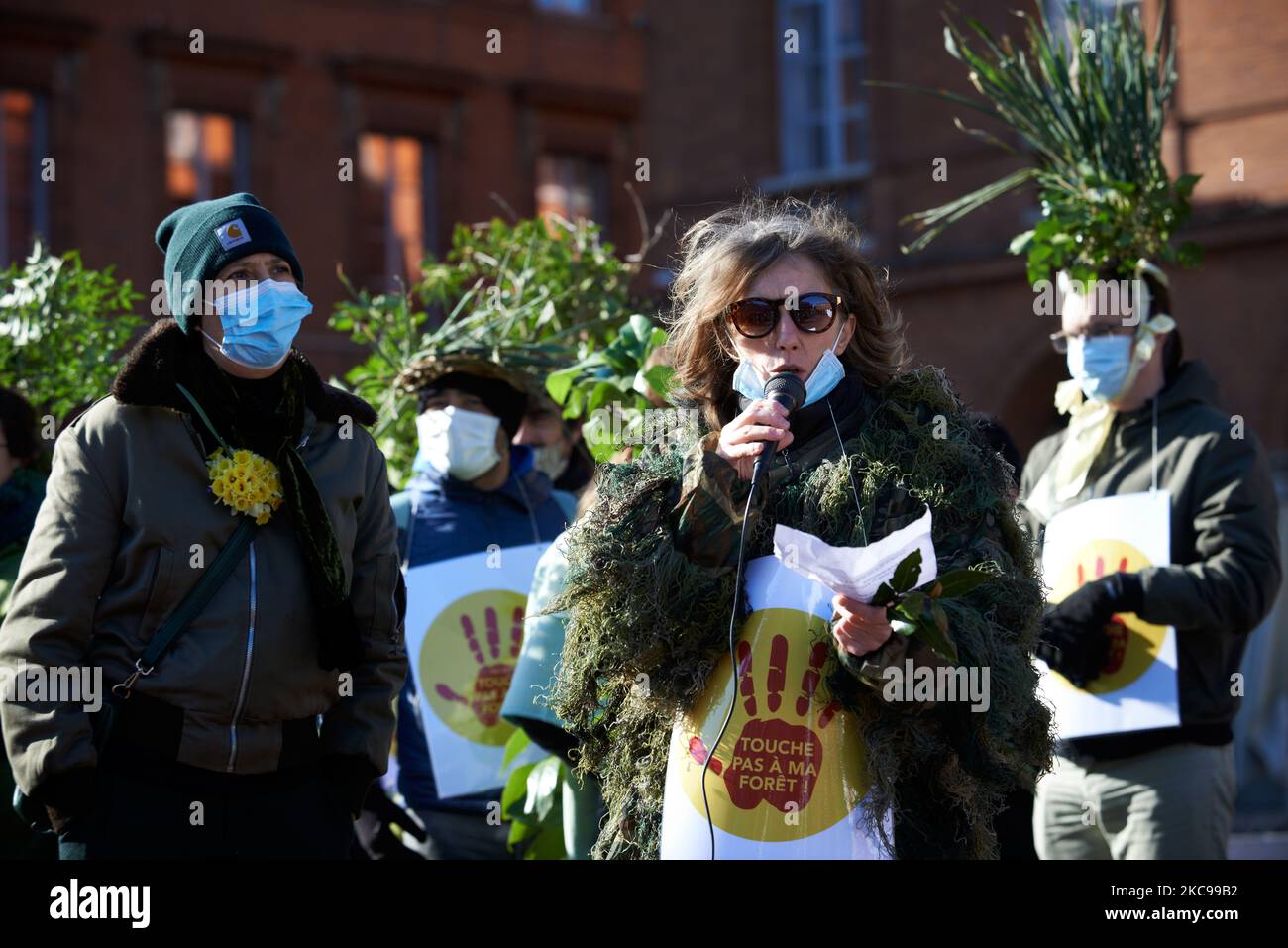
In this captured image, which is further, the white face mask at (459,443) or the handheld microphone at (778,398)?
the white face mask at (459,443)

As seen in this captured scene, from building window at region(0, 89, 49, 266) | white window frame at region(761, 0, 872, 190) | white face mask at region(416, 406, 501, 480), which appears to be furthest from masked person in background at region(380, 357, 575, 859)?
building window at region(0, 89, 49, 266)

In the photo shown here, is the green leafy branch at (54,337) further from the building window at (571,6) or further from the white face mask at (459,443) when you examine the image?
the building window at (571,6)

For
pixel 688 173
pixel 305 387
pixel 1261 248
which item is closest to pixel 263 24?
pixel 688 173

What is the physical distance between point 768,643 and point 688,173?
19632 mm

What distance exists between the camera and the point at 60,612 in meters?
3.85

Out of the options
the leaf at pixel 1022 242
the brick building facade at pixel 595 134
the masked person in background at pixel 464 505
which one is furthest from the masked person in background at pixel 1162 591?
the brick building facade at pixel 595 134

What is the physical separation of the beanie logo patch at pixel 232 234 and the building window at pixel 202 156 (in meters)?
23.4

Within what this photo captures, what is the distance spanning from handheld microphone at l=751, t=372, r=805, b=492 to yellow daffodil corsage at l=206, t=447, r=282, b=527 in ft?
3.54

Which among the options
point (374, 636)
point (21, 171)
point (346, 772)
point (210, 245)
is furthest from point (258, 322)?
point (21, 171)

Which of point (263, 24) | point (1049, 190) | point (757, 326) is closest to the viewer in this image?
point (757, 326)

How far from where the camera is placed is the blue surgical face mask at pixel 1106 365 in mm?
6000

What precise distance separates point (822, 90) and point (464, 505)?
55.6 ft
